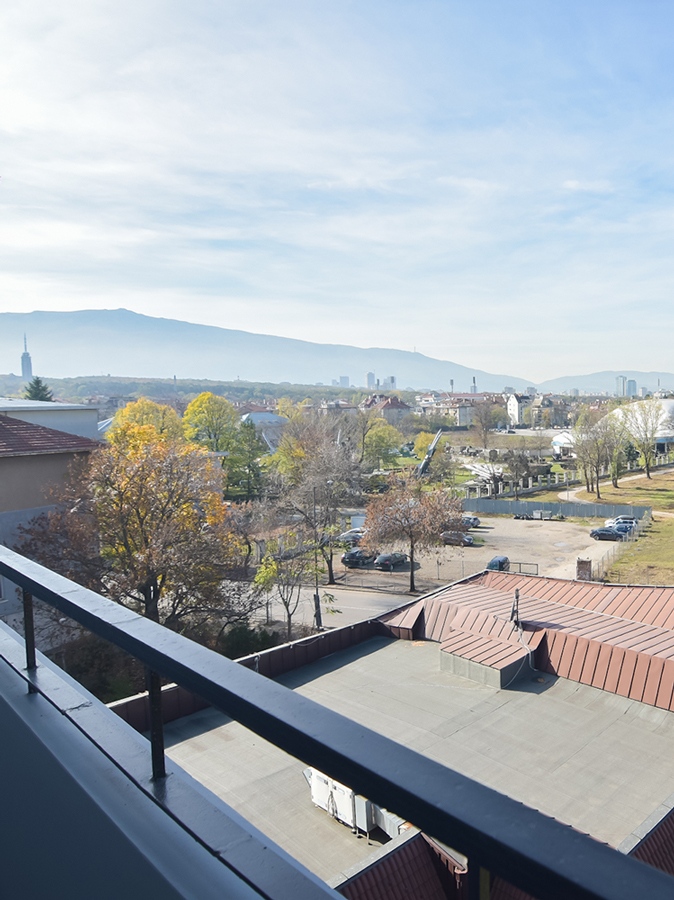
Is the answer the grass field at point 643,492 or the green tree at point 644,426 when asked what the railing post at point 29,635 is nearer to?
the grass field at point 643,492

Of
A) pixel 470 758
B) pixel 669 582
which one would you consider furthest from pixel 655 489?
pixel 470 758

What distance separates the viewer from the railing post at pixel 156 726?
1274 millimetres

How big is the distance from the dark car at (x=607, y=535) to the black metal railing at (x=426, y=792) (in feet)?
113

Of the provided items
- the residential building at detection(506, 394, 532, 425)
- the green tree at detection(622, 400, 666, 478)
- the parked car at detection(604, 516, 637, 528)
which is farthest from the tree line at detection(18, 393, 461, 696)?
the residential building at detection(506, 394, 532, 425)

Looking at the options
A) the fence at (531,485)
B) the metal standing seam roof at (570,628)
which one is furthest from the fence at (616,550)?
the fence at (531,485)

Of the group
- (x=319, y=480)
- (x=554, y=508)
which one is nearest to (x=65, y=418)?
(x=319, y=480)

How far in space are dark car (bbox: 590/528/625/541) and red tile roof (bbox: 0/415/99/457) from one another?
Result: 2597 cm

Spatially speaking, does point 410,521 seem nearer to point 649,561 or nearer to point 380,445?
point 649,561

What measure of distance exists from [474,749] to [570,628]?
14.4ft

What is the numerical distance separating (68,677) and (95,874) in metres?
0.72

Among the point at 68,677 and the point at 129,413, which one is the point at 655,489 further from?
the point at 68,677

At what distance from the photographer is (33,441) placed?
15031mm

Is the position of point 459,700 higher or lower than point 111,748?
lower

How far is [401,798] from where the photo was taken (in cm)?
73
